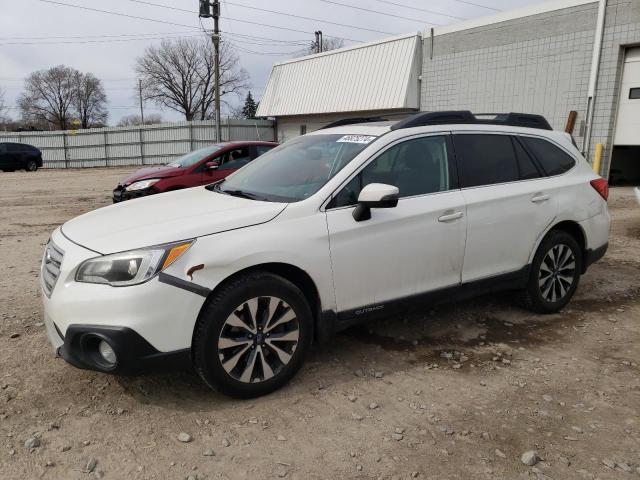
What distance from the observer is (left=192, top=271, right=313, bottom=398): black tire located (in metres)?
3.01

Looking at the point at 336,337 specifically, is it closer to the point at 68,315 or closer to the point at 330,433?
the point at 330,433

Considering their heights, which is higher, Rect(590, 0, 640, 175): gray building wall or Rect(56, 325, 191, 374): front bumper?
Rect(590, 0, 640, 175): gray building wall

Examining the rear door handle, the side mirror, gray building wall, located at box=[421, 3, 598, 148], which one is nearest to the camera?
the side mirror

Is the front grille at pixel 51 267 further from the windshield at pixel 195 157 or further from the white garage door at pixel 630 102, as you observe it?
the white garage door at pixel 630 102

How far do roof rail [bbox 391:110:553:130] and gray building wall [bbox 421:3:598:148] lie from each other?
1246cm

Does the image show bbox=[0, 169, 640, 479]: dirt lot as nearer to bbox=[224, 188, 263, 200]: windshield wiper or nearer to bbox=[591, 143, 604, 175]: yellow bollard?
bbox=[224, 188, 263, 200]: windshield wiper

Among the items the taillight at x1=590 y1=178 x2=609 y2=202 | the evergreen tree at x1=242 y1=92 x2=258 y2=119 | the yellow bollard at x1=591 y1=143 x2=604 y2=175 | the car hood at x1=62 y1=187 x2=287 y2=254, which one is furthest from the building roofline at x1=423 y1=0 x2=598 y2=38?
the evergreen tree at x1=242 y1=92 x2=258 y2=119

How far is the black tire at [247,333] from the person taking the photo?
3010mm

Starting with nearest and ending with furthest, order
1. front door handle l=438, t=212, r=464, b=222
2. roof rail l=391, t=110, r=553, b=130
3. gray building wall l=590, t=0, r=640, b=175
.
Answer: front door handle l=438, t=212, r=464, b=222, roof rail l=391, t=110, r=553, b=130, gray building wall l=590, t=0, r=640, b=175

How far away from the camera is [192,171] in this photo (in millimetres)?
9648

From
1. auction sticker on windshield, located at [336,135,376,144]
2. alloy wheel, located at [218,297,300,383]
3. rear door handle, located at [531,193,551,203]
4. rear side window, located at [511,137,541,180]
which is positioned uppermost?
auction sticker on windshield, located at [336,135,376,144]

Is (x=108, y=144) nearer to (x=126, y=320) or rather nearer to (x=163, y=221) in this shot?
(x=163, y=221)

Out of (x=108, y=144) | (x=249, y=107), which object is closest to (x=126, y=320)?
(x=108, y=144)

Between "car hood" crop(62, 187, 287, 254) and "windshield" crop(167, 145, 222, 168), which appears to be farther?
"windshield" crop(167, 145, 222, 168)
